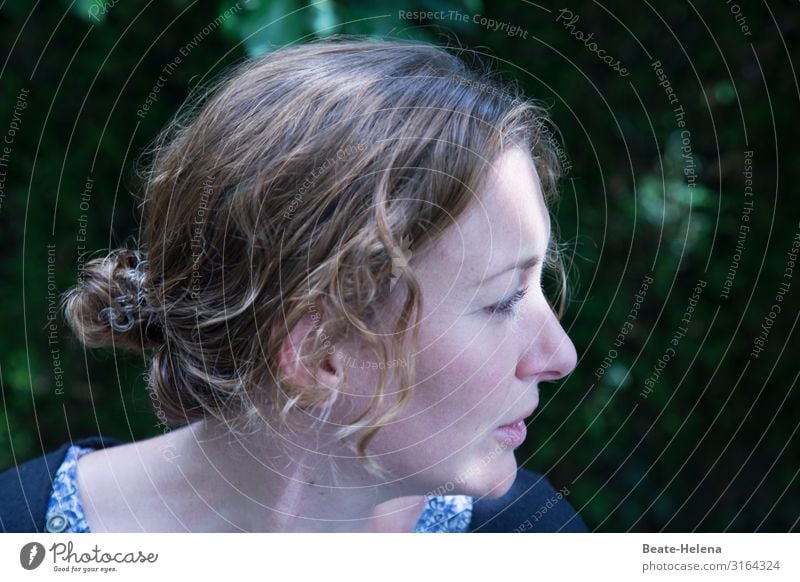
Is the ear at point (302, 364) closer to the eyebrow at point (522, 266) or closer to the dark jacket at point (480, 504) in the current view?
the eyebrow at point (522, 266)

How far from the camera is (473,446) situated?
0.68 m

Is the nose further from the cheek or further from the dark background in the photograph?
the dark background

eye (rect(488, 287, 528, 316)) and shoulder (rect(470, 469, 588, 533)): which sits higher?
eye (rect(488, 287, 528, 316))

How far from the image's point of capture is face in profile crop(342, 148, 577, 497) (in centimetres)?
61

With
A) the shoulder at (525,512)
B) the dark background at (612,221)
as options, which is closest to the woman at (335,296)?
the shoulder at (525,512)

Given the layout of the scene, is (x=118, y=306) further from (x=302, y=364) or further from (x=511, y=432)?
(x=511, y=432)

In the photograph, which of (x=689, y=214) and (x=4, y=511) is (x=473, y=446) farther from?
(x=689, y=214)

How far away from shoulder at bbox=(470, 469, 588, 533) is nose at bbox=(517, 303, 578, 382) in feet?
0.67

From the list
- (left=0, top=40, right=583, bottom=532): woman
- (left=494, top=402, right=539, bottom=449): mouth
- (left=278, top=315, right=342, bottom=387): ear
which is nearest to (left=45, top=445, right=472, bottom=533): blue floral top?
(left=0, top=40, right=583, bottom=532): woman

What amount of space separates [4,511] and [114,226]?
49 centimetres

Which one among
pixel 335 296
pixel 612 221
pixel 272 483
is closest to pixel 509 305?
pixel 335 296

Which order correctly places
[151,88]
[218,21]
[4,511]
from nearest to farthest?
[4,511] < [218,21] < [151,88]

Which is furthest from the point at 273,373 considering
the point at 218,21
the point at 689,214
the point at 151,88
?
the point at 689,214
